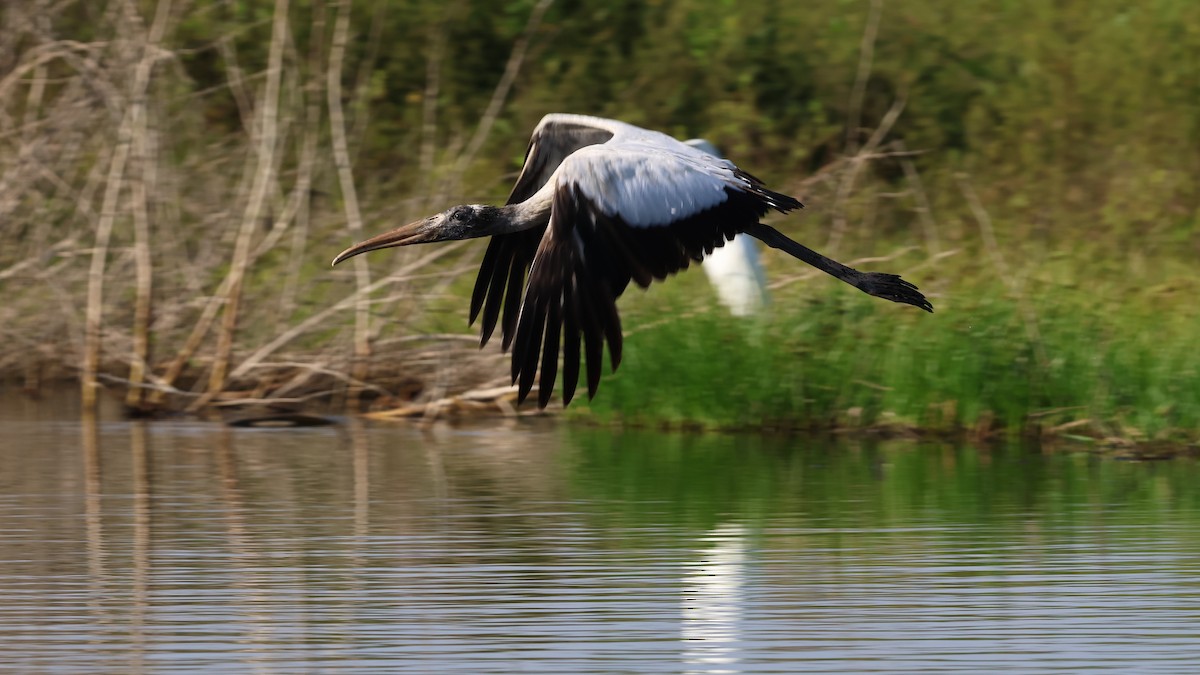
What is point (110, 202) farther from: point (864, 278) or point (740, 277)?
point (864, 278)

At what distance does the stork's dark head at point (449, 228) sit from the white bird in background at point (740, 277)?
348 centimetres

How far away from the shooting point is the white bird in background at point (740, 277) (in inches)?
516

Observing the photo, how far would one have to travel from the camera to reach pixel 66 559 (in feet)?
A: 26.8

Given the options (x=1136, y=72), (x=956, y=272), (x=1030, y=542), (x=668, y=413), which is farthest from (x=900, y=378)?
(x=1136, y=72)

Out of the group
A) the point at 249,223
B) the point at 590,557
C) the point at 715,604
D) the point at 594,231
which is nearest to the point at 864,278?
the point at 594,231

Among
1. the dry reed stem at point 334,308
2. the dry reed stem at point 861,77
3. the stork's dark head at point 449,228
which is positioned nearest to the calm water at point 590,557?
the dry reed stem at point 334,308

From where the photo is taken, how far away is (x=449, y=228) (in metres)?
9.72

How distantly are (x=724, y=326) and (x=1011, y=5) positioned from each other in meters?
8.48

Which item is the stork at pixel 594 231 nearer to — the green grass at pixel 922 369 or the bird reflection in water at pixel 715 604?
the bird reflection in water at pixel 715 604

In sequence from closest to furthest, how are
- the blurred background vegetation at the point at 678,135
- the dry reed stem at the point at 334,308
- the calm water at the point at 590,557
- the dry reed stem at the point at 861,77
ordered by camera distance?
the calm water at the point at 590,557
the blurred background vegetation at the point at 678,135
the dry reed stem at the point at 334,308
the dry reed stem at the point at 861,77

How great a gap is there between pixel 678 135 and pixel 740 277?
550 centimetres

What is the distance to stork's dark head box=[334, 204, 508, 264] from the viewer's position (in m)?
9.58

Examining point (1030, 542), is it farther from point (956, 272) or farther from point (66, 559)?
point (956, 272)

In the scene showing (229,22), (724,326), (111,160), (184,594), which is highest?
(229,22)
